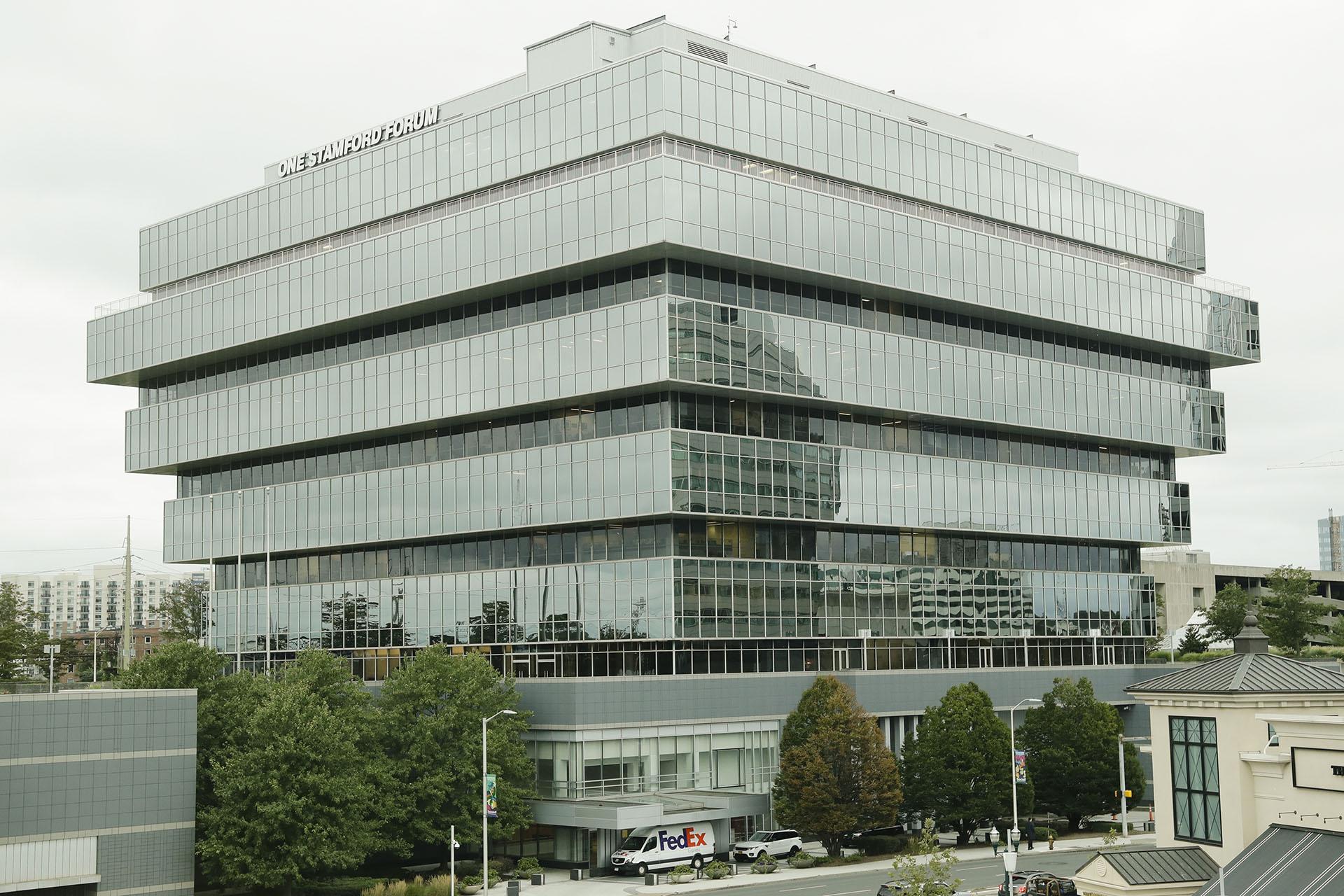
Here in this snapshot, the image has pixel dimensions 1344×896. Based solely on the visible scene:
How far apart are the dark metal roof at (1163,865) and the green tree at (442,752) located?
42572 mm

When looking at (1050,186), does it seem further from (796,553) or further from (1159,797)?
(1159,797)

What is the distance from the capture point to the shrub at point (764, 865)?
76.1 meters

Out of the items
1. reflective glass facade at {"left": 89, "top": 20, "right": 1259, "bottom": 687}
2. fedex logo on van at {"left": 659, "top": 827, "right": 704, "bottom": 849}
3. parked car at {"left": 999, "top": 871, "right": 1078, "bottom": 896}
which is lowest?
fedex logo on van at {"left": 659, "top": 827, "right": 704, "bottom": 849}

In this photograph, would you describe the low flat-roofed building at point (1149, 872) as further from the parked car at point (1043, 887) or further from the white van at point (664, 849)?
the white van at point (664, 849)

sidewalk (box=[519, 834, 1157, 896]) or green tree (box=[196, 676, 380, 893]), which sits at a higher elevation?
green tree (box=[196, 676, 380, 893])

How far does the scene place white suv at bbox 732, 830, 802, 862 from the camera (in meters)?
79.3

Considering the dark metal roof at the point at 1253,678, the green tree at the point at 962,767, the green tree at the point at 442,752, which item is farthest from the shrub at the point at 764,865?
the dark metal roof at the point at 1253,678

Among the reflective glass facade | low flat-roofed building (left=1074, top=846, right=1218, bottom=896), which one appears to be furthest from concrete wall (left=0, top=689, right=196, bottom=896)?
low flat-roofed building (left=1074, top=846, right=1218, bottom=896)

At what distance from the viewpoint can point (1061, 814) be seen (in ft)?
297

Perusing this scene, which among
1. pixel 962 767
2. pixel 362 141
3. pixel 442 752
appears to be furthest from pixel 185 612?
pixel 962 767

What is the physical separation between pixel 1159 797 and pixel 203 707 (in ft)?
156

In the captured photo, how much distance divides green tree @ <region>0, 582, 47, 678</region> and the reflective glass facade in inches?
928

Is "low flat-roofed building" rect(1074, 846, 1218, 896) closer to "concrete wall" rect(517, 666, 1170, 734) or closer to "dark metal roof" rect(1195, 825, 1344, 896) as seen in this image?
"dark metal roof" rect(1195, 825, 1344, 896)

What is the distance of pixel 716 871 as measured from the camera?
243 ft
